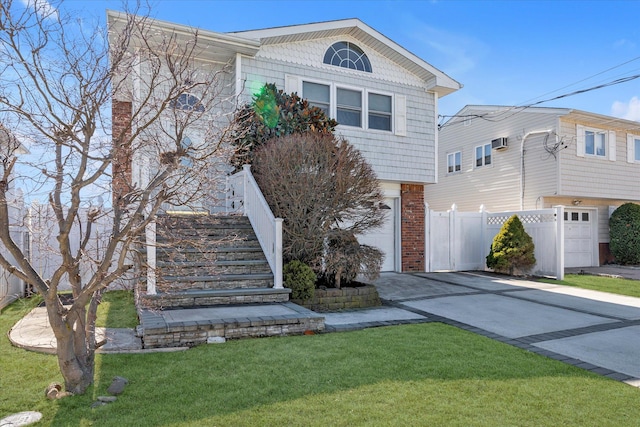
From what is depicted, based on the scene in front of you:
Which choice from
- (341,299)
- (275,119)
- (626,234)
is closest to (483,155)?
(626,234)

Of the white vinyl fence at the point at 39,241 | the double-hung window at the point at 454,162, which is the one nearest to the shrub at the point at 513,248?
the double-hung window at the point at 454,162

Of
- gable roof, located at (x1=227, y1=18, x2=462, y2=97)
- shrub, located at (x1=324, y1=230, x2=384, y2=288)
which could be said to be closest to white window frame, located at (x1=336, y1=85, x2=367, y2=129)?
gable roof, located at (x1=227, y1=18, x2=462, y2=97)

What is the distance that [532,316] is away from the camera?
6762 millimetres

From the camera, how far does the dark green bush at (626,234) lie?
595 inches

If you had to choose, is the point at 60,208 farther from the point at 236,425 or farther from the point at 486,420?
the point at 486,420

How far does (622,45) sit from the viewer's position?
13797 millimetres

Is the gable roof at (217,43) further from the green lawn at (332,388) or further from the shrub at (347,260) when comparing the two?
the green lawn at (332,388)

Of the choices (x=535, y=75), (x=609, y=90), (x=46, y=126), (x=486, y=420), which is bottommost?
(x=486, y=420)

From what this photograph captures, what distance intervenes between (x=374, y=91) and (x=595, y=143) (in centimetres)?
943

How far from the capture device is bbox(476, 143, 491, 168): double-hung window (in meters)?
17.2

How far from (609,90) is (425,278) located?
886cm

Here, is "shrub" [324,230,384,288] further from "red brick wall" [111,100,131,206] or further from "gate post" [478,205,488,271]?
"gate post" [478,205,488,271]

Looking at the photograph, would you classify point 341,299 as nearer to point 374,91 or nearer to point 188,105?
point 188,105

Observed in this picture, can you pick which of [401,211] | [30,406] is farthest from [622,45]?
[30,406]
